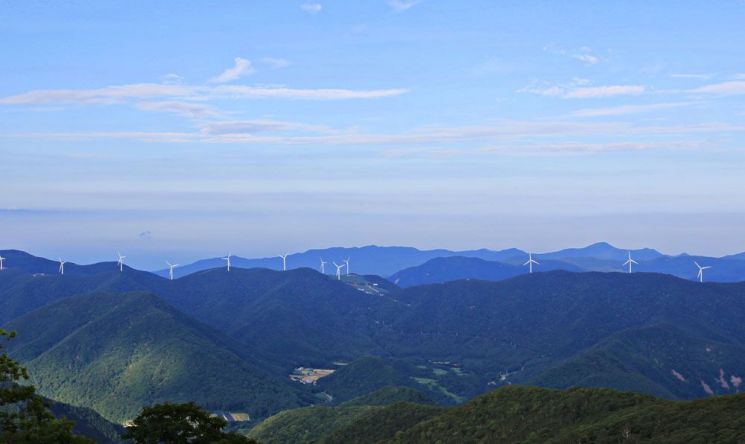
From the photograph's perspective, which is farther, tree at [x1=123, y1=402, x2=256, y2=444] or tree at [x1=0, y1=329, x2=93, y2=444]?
tree at [x1=123, y1=402, x2=256, y2=444]

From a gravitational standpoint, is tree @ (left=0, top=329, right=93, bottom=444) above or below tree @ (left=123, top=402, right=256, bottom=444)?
above

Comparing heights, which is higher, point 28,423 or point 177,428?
point 28,423

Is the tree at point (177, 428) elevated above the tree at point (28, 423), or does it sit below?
below

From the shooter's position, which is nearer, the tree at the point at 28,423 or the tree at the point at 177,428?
the tree at the point at 28,423

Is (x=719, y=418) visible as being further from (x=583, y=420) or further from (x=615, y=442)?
(x=583, y=420)

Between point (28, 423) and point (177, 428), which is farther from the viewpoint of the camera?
point (177, 428)

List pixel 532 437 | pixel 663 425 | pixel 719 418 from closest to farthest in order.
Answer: pixel 719 418 < pixel 663 425 < pixel 532 437

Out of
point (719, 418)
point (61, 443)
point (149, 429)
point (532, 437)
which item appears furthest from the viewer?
point (532, 437)

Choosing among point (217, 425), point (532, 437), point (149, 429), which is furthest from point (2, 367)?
point (532, 437)
